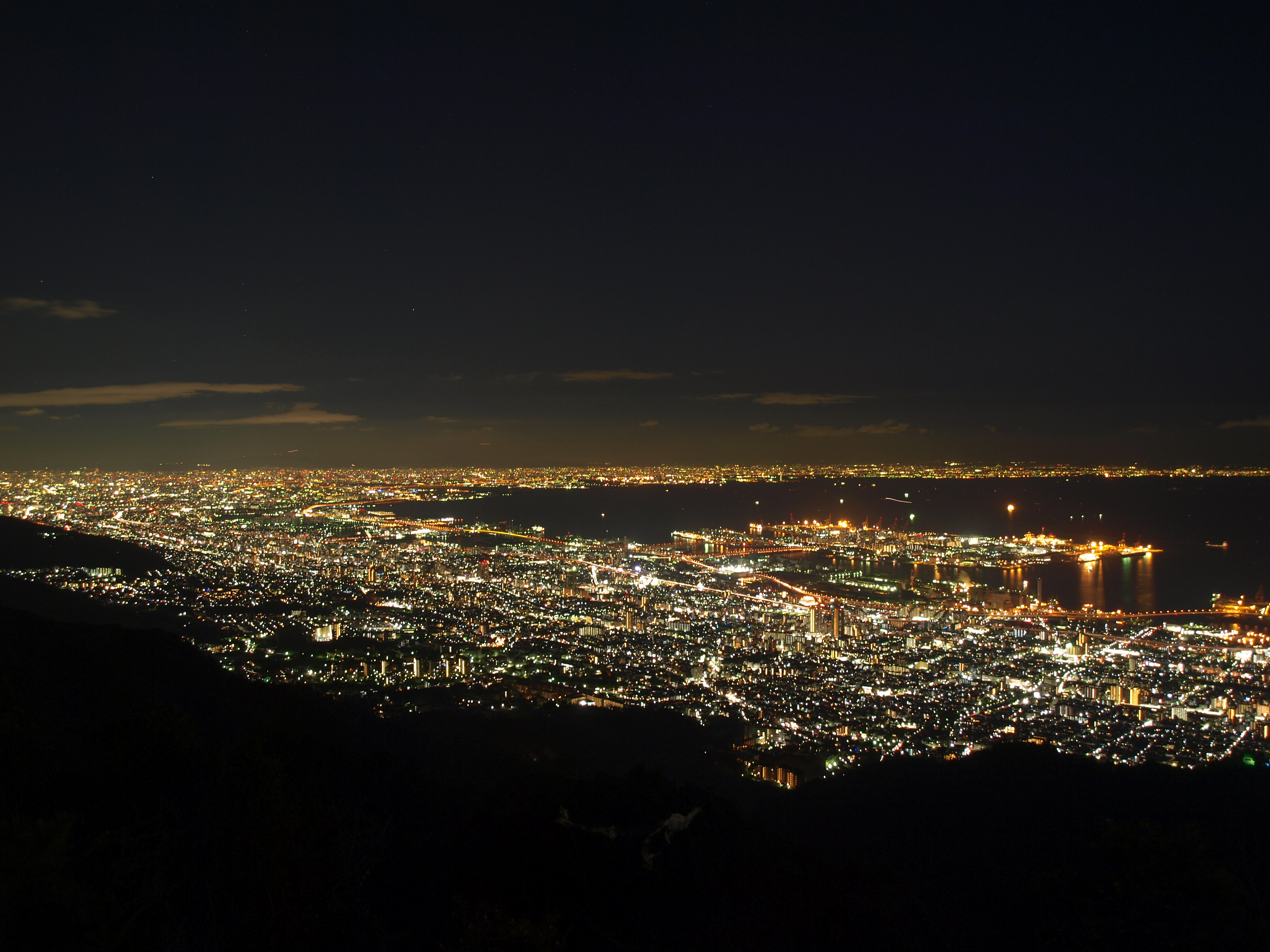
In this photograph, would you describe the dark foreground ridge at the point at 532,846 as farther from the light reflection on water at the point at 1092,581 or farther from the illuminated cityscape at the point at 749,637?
the light reflection on water at the point at 1092,581

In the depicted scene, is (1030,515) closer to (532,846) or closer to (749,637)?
(749,637)

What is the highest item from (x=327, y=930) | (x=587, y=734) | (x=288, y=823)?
(x=288, y=823)

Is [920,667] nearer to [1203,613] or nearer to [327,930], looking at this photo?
[1203,613]

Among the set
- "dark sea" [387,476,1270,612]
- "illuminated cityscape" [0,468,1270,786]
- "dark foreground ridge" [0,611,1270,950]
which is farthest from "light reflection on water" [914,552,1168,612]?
"dark foreground ridge" [0,611,1270,950]

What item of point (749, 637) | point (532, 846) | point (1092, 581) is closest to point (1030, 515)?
point (1092, 581)

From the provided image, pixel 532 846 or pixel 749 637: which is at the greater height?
pixel 532 846

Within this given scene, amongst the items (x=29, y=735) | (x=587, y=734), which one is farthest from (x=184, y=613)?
(x=29, y=735)
